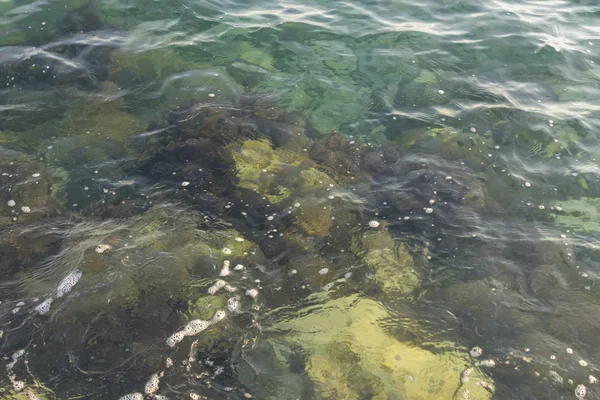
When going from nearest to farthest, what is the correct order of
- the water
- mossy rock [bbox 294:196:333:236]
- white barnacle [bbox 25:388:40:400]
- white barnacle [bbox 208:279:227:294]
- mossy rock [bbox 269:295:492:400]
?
1. white barnacle [bbox 25:388:40:400]
2. mossy rock [bbox 269:295:492:400]
3. the water
4. white barnacle [bbox 208:279:227:294]
5. mossy rock [bbox 294:196:333:236]

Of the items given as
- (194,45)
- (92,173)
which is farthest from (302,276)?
(194,45)

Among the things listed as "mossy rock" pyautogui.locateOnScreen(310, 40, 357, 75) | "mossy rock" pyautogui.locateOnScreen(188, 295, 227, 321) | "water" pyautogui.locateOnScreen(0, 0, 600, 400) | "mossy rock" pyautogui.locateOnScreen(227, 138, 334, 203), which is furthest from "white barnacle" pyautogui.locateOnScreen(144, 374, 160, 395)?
"mossy rock" pyautogui.locateOnScreen(310, 40, 357, 75)

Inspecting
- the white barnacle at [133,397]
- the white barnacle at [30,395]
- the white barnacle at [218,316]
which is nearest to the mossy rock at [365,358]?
the white barnacle at [218,316]

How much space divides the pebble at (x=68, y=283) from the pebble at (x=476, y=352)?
5027 millimetres

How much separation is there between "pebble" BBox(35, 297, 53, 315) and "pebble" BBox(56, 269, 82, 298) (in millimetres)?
126

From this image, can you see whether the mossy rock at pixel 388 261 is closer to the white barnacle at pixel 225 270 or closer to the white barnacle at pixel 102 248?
the white barnacle at pixel 225 270

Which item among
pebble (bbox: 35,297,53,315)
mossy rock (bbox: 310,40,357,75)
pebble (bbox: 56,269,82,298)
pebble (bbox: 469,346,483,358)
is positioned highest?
mossy rock (bbox: 310,40,357,75)

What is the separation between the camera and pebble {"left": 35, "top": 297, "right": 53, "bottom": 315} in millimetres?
5305

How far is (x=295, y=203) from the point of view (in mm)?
6902

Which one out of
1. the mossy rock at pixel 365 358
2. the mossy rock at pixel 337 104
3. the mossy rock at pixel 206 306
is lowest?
the mossy rock at pixel 365 358

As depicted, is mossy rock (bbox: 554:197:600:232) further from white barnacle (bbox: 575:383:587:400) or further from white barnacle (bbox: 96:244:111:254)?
white barnacle (bbox: 96:244:111:254)

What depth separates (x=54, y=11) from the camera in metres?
10.7

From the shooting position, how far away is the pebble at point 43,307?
5.30 metres

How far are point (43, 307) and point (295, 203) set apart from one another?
3691mm
